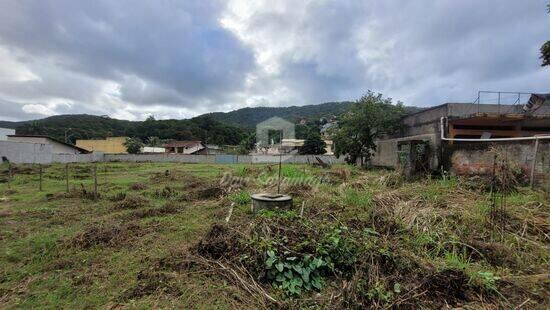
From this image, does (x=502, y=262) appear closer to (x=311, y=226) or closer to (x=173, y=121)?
(x=311, y=226)

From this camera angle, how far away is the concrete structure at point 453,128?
970cm

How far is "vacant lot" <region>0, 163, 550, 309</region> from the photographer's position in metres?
2.98

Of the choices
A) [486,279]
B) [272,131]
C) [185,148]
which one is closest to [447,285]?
[486,279]

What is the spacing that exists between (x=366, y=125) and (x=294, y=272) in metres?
17.6

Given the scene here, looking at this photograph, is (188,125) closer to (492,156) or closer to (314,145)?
(314,145)

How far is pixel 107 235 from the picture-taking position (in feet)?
15.9

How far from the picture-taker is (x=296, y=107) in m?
69.6

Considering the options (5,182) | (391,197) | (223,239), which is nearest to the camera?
(223,239)

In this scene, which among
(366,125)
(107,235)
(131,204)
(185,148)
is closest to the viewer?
(107,235)

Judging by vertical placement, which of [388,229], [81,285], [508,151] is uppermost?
[508,151]

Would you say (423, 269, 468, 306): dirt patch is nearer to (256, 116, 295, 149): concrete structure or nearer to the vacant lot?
the vacant lot

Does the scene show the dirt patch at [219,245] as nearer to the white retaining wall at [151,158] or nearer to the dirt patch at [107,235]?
the dirt patch at [107,235]

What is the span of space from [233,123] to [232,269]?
236 ft

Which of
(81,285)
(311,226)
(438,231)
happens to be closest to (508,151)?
(438,231)
